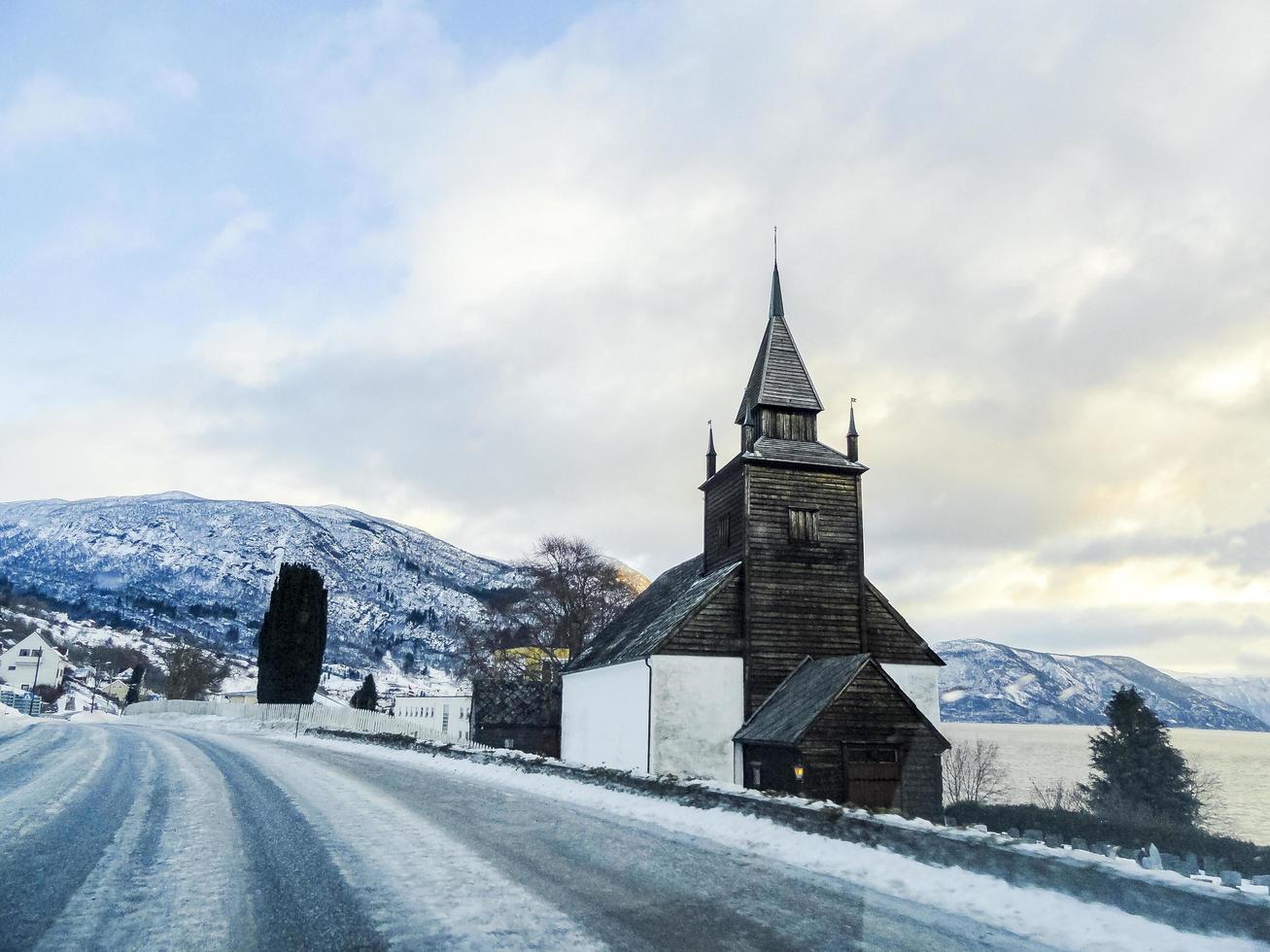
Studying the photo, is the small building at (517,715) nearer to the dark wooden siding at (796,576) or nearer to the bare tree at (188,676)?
the dark wooden siding at (796,576)

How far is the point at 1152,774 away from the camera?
53312mm

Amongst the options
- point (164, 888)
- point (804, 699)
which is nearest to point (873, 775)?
point (804, 699)

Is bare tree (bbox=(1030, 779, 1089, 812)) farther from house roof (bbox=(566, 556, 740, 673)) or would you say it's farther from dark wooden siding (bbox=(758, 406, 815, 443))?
dark wooden siding (bbox=(758, 406, 815, 443))

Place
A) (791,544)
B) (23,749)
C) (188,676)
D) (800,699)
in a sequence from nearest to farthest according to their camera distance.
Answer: (800,699) < (23,749) < (791,544) < (188,676)

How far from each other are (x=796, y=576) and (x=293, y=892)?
22.4 m

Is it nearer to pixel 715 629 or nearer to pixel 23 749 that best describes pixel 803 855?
pixel 715 629

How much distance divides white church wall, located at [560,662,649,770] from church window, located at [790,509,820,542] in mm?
6866

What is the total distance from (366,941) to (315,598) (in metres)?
54.5

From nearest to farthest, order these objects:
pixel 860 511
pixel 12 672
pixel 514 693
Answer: pixel 860 511 < pixel 514 693 < pixel 12 672

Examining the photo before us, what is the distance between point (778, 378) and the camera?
3144 cm

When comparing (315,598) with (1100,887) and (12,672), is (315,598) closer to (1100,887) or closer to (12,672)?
(1100,887)

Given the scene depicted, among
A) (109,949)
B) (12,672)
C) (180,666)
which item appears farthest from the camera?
(12,672)

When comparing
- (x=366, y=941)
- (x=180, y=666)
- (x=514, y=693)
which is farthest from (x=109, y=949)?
(x=180, y=666)

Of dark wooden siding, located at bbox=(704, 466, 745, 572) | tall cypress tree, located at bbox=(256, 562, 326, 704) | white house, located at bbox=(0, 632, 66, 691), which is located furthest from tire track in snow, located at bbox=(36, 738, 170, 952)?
white house, located at bbox=(0, 632, 66, 691)
